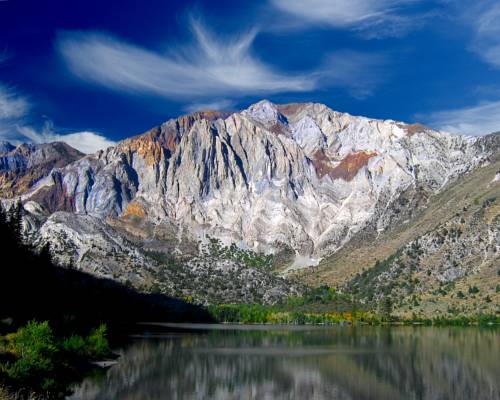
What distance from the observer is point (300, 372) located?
8956cm

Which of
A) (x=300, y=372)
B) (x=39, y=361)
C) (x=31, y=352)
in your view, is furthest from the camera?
(x=300, y=372)

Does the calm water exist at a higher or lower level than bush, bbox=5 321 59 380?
lower

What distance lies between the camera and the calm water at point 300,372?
71.9m


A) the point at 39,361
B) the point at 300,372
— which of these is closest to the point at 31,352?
the point at 39,361

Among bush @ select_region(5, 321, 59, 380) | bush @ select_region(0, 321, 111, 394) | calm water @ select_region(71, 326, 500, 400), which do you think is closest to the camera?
bush @ select_region(0, 321, 111, 394)

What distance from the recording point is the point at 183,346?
12888cm

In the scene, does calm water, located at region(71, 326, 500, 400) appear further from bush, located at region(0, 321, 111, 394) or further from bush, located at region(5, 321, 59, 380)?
bush, located at region(5, 321, 59, 380)

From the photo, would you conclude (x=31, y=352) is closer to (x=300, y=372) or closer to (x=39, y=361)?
(x=39, y=361)

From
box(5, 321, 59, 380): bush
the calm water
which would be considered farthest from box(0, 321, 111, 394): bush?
the calm water

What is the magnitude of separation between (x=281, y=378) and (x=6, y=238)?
5207cm

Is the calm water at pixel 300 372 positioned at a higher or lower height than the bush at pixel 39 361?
lower

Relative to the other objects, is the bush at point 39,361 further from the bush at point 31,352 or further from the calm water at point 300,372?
the calm water at point 300,372

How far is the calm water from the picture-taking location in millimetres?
71875

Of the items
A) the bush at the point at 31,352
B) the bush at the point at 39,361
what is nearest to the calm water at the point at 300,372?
the bush at the point at 39,361
